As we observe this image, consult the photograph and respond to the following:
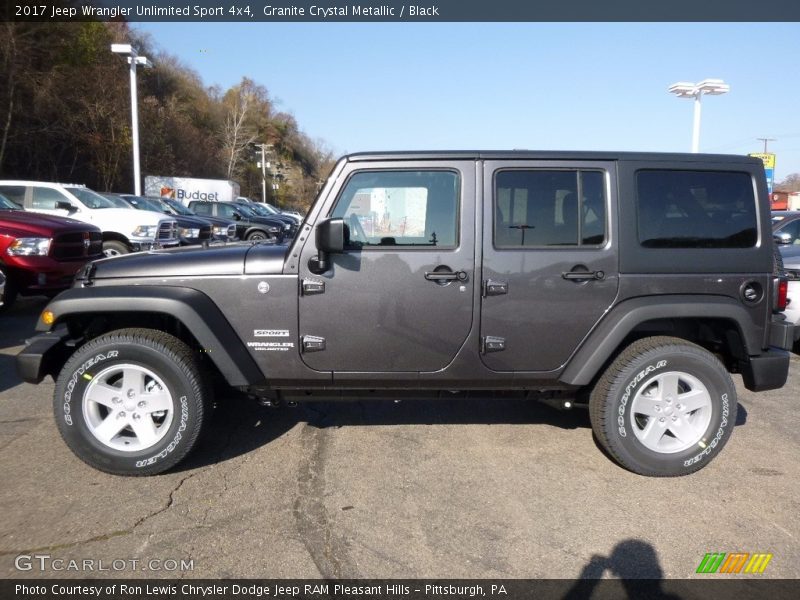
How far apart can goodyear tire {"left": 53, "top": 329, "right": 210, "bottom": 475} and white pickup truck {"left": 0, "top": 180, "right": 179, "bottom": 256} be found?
8445mm

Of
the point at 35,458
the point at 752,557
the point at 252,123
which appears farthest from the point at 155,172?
the point at 752,557

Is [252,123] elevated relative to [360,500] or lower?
elevated

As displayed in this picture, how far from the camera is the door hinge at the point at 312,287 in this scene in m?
3.60

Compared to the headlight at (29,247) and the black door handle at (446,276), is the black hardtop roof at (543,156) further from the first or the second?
the headlight at (29,247)

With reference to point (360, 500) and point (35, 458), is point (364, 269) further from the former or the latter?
point (35, 458)

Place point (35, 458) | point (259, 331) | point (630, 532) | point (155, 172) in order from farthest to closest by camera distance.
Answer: point (155, 172), point (35, 458), point (259, 331), point (630, 532)

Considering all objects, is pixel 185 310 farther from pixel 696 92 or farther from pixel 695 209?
pixel 696 92

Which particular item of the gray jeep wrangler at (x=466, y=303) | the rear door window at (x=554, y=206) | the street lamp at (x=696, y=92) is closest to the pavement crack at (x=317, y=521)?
the gray jeep wrangler at (x=466, y=303)

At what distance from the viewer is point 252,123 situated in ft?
231

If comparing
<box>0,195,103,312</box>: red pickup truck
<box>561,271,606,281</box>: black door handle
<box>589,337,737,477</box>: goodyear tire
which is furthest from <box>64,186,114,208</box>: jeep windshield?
<box>589,337,737,477</box>: goodyear tire

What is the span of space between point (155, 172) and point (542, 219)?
3955 cm

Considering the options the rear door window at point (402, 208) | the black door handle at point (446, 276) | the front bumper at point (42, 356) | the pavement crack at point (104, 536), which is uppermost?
the rear door window at point (402, 208)

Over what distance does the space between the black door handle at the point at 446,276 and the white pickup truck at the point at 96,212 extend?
30.4 ft

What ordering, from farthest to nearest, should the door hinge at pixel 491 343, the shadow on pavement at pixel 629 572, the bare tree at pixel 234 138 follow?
the bare tree at pixel 234 138
the door hinge at pixel 491 343
the shadow on pavement at pixel 629 572
